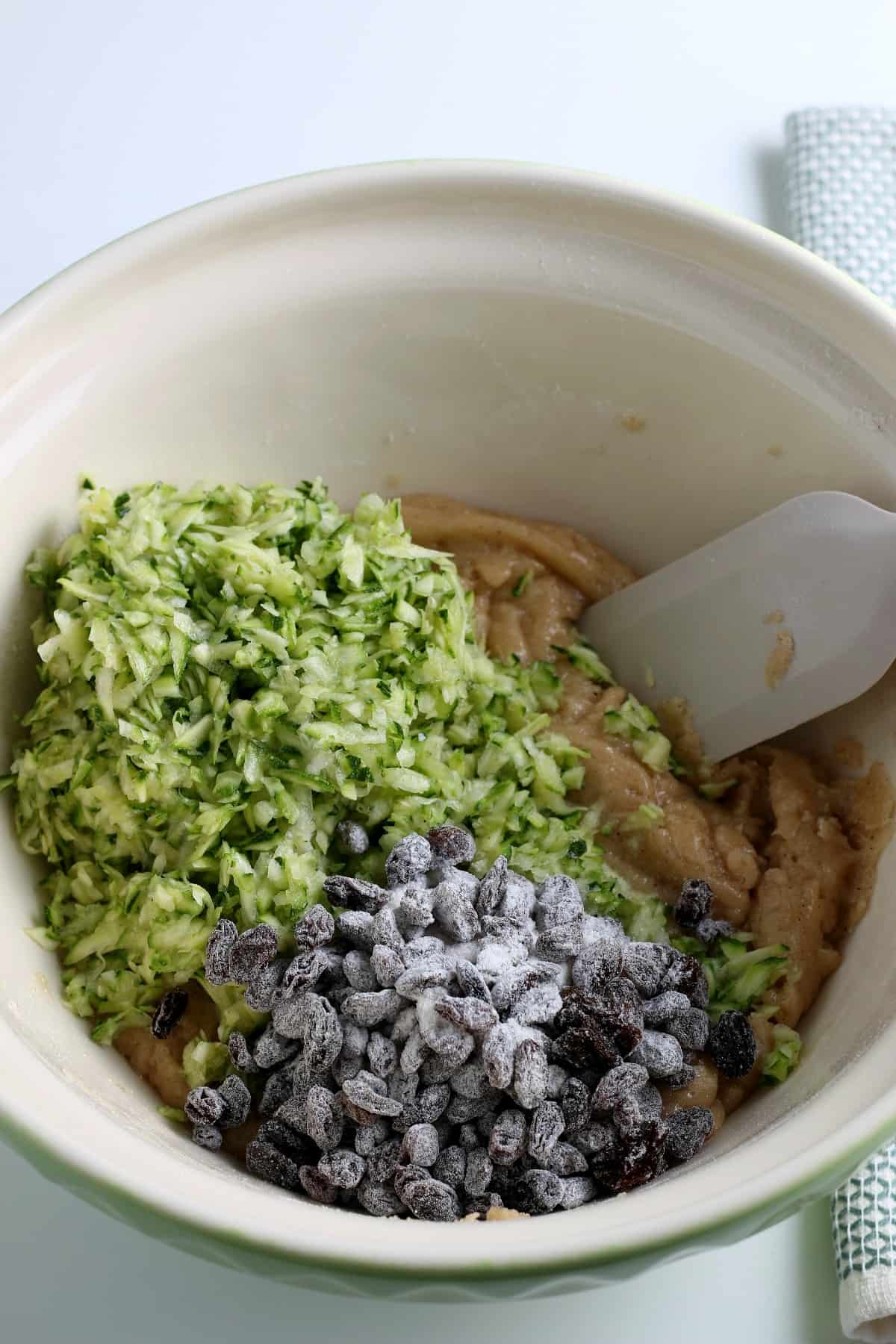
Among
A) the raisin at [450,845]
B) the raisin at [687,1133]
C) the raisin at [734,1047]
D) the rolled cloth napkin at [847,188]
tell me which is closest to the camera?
the raisin at [687,1133]

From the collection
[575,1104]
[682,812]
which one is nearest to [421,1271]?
[575,1104]

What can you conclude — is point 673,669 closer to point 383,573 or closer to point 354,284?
point 383,573

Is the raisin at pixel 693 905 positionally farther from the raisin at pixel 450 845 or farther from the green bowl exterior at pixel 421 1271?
the green bowl exterior at pixel 421 1271

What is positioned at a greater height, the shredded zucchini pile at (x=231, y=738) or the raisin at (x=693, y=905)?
the shredded zucchini pile at (x=231, y=738)

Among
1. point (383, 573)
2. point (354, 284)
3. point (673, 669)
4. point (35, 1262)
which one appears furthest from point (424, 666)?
point (35, 1262)

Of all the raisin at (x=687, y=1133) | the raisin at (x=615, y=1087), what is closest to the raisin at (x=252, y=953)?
the raisin at (x=615, y=1087)

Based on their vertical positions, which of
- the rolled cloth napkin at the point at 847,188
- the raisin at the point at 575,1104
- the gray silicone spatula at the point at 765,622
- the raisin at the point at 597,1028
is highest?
the rolled cloth napkin at the point at 847,188

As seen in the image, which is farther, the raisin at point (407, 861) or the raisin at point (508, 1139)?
the raisin at point (407, 861)

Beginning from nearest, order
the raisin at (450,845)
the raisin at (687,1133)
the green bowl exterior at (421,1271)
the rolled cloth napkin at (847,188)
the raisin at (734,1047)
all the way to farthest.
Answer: the green bowl exterior at (421,1271)
the raisin at (687,1133)
the raisin at (734,1047)
the raisin at (450,845)
the rolled cloth napkin at (847,188)

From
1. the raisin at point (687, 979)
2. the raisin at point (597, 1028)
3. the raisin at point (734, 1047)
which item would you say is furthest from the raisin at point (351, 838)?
the raisin at point (734, 1047)
